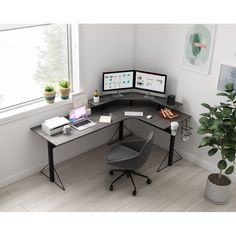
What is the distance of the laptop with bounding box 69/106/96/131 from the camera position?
4453mm

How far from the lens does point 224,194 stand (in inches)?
164

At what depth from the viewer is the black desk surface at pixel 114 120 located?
13.6 ft

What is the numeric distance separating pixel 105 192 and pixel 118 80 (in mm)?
1606

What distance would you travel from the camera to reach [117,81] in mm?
4949

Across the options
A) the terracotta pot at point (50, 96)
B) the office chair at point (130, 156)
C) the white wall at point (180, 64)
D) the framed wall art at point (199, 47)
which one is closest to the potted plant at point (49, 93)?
the terracotta pot at point (50, 96)

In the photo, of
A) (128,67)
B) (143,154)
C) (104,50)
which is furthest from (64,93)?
(143,154)

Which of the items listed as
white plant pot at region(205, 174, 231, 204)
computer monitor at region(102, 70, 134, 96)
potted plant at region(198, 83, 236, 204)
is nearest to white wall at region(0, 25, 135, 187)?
computer monitor at region(102, 70, 134, 96)

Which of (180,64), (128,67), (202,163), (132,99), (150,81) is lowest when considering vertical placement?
(202,163)

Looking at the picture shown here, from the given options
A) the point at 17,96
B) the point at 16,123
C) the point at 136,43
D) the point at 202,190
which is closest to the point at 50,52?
the point at 17,96

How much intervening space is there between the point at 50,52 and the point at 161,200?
2.36 m

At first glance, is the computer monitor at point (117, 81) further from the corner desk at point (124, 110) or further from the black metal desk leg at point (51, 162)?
the black metal desk leg at point (51, 162)

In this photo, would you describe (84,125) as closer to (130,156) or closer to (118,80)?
(130,156)

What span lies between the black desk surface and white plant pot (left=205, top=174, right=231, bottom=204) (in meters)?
0.90
